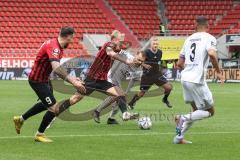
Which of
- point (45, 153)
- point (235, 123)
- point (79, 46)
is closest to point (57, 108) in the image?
point (45, 153)

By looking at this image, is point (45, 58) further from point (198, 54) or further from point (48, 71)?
point (198, 54)

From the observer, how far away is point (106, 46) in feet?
46.4

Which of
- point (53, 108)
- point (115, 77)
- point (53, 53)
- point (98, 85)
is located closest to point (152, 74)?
Result: point (115, 77)

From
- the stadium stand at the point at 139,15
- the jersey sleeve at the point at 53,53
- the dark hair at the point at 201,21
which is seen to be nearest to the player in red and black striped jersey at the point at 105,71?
the jersey sleeve at the point at 53,53

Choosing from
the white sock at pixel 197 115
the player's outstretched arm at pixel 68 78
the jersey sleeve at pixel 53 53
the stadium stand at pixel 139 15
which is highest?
the jersey sleeve at pixel 53 53

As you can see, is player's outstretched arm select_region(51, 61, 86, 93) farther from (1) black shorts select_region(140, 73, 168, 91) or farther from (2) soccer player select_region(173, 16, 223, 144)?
(1) black shorts select_region(140, 73, 168, 91)

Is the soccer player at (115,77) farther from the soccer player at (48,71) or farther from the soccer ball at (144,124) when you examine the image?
the soccer player at (48,71)

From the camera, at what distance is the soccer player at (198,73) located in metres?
11.1

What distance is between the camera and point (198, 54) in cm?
1107

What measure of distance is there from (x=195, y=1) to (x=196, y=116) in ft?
133

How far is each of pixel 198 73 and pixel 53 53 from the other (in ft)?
8.22

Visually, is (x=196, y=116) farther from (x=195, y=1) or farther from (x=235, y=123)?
(x=195, y=1)

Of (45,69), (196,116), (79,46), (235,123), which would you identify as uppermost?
(45,69)

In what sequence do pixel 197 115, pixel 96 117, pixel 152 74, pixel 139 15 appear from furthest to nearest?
pixel 139 15, pixel 152 74, pixel 96 117, pixel 197 115
